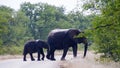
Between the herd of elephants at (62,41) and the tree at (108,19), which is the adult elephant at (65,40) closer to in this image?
the herd of elephants at (62,41)

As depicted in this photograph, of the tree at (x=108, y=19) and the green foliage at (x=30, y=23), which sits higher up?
the tree at (x=108, y=19)

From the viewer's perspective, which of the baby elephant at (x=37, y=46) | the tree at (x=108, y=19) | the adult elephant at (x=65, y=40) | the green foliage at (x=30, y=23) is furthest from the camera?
the green foliage at (x=30, y=23)

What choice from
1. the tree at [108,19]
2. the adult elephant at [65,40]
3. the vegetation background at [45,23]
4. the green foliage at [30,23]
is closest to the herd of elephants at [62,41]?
the adult elephant at [65,40]

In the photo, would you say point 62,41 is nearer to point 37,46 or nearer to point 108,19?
point 37,46

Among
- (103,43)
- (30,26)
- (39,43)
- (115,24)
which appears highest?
(115,24)

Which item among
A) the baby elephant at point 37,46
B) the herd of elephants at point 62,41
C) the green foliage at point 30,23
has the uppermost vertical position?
the herd of elephants at point 62,41

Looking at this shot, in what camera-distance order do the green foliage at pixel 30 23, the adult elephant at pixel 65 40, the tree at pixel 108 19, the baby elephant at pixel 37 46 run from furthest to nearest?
1. the green foliage at pixel 30 23
2. the baby elephant at pixel 37 46
3. the adult elephant at pixel 65 40
4. the tree at pixel 108 19

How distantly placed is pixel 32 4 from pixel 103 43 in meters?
60.5

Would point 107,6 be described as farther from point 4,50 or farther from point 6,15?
point 6,15

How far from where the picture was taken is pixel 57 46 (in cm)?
2372

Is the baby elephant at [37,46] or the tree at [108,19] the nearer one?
the tree at [108,19]

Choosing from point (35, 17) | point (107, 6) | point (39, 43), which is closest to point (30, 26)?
point (35, 17)

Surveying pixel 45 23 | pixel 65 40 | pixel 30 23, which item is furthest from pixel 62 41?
pixel 30 23

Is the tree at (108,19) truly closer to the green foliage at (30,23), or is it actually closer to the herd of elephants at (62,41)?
the herd of elephants at (62,41)
